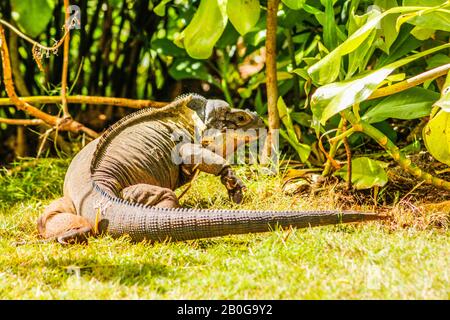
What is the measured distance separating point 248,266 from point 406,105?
1.43 meters

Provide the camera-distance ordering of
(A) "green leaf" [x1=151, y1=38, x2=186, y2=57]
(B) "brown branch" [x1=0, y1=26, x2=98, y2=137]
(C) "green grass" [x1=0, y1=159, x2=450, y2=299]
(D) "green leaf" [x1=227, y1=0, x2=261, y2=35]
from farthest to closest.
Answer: (A) "green leaf" [x1=151, y1=38, x2=186, y2=57], (B) "brown branch" [x1=0, y1=26, x2=98, y2=137], (D) "green leaf" [x1=227, y1=0, x2=261, y2=35], (C) "green grass" [x1=0, y1=159, x2=450, y2=299]

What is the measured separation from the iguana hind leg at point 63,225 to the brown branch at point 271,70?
62.1 inches

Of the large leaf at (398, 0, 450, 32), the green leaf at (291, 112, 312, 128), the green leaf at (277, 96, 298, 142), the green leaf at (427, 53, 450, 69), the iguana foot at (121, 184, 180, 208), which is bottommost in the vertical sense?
the iguana foot at (121, 184, 180, 208)

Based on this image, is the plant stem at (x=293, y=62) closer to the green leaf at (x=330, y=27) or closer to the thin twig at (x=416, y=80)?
the green leaf at (x=330, y=27)

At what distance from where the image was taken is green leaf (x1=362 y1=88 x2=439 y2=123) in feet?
11.4

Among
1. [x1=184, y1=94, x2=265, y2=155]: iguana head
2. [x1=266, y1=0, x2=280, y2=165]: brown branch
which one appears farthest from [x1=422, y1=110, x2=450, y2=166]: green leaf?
[x1=266, y1=0, x2=280, y2=165]: brown branch

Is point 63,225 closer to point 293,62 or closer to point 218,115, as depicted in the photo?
point 218,115

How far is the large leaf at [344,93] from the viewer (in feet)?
9.99

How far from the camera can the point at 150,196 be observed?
11.4ft

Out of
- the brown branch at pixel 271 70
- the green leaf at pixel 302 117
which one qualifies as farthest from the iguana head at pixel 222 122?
the green leaf at pixel 302 117

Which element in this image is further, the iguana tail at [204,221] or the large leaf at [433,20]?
the large leaf at [433,20]

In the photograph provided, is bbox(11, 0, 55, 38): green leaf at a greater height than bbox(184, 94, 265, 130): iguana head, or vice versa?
bbox(11, 0, 55, 38): green leaf

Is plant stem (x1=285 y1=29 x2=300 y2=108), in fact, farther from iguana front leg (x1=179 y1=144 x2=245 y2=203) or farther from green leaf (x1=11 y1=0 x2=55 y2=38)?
green leaf (x1=11 y1=0 x2=55 y2=38)

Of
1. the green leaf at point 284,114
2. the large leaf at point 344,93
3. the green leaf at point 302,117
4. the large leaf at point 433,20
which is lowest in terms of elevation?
the green leaf at point 302,117
